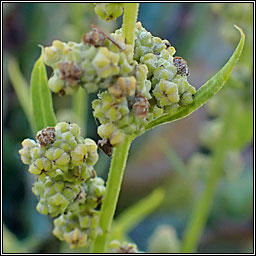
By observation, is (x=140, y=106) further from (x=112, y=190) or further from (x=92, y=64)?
(x=112, y=190)

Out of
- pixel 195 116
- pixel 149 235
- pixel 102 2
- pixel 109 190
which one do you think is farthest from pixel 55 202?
pixel 195 116

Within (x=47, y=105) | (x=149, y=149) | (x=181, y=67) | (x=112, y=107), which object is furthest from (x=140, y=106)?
(x=149, y=149)

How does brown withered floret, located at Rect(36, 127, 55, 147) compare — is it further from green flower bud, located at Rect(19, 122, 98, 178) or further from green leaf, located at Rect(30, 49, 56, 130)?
green leaf, located at Rect(30, 49, 56, 130)

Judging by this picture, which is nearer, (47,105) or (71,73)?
(71,73)

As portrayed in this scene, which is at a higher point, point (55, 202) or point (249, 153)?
point (249, 153)

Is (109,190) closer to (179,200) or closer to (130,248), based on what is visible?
(130,248)

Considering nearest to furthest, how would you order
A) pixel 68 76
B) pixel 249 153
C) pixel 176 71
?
pixel 68 76, pixel 176 71, pixel 249 153

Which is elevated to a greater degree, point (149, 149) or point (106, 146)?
point (149, 149)

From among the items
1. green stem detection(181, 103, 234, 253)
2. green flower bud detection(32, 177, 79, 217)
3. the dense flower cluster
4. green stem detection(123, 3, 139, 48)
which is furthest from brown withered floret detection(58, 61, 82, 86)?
green stem detection(181, 103, 234, 253)
